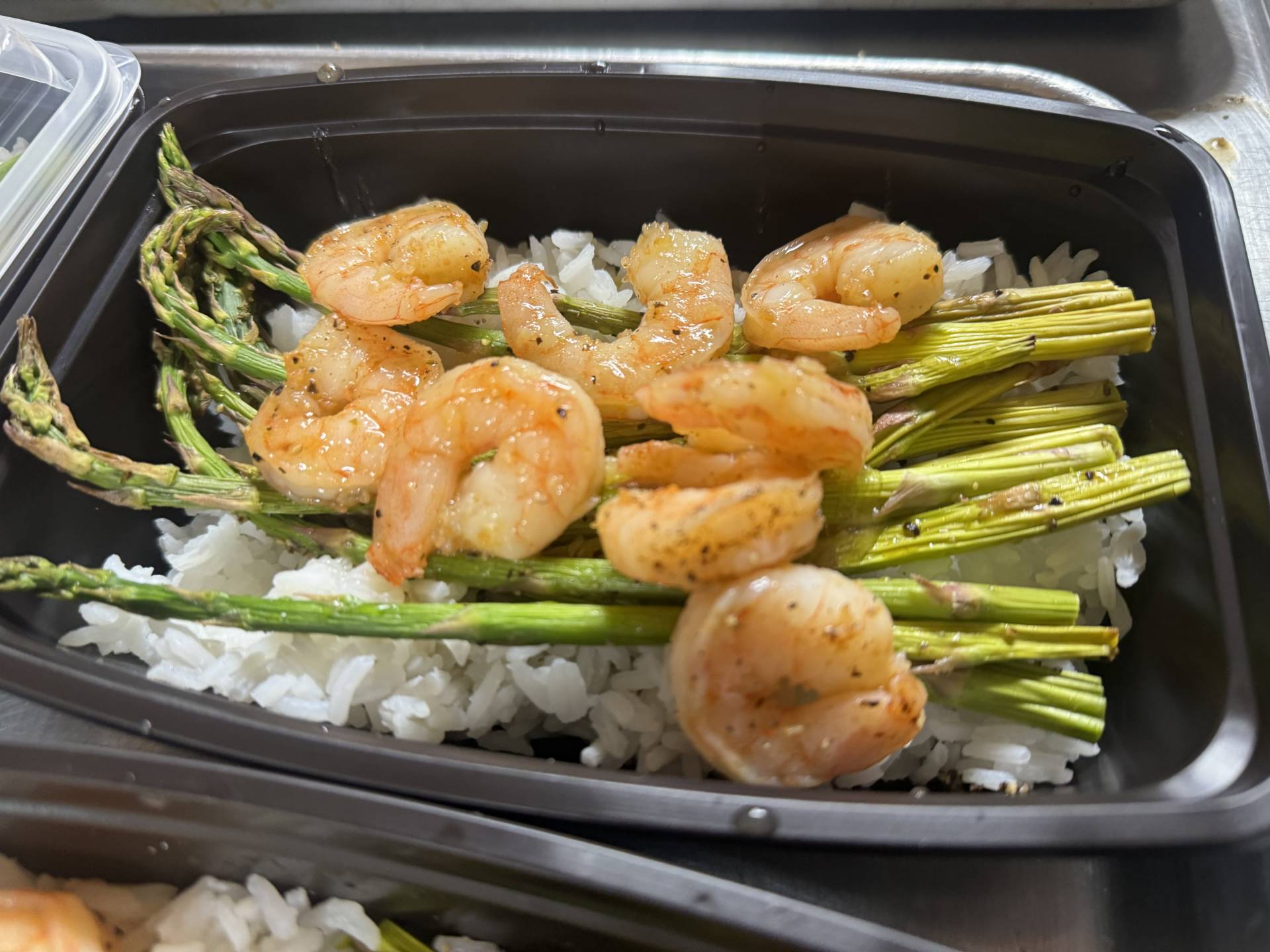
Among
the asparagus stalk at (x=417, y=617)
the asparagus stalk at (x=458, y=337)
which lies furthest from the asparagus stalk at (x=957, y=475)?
the asparagus stalk at (x=458, y=337)

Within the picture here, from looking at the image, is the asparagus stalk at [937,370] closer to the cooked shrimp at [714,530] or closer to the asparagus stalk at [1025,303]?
the asparagus stalk at [1025,303]

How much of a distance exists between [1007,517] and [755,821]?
2.20ft

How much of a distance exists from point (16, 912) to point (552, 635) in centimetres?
101

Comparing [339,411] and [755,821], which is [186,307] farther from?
[755,821]

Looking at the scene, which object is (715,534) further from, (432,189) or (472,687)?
(432,189)

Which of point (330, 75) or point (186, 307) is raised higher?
point (330, 75)

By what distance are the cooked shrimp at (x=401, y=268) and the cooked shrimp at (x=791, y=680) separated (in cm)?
80

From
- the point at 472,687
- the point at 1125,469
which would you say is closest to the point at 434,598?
the point at 472,687

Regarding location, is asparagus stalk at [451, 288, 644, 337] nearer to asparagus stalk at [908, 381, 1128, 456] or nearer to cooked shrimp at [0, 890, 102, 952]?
asparagus stalk at [908, 381, 1128, 456]

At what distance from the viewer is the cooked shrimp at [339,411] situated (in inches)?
→ 51.1

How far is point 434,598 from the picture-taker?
130 cm

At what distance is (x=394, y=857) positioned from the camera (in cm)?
110

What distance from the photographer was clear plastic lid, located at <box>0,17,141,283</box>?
1.68 meters

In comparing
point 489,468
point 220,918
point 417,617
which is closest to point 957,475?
point 489,468
